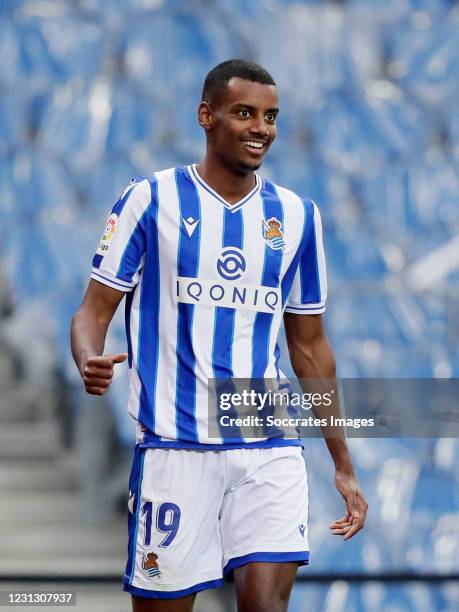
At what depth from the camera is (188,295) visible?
275cm

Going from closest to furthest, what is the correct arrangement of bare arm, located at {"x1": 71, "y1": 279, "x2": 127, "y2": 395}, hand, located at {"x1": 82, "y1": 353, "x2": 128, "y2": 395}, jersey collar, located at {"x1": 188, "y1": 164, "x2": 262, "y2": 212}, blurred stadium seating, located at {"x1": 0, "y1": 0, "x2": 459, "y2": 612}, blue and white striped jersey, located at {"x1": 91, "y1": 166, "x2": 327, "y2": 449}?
hand, located at {"x1": 82, "y1": 353, "x2": 128, "y2": 395} → bare arm, located at {"x1": 71, "y1": 279, "x2": 127, "y2": 395} → blue and white striped jersey, located at {"x1": 91, "y1": 166, "x2": 327, "y2": 449} → jersey collar, located at {"x1": 188, "y1": 164, "x2": 262, "y2": 212} → blurred stadium seating, located at {"x1": 0, "y1": 0, "x2": 459, "y2": 612}

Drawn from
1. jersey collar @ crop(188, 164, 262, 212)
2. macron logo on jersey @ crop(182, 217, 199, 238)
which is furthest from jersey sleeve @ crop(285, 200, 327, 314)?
macron logo on jersey @ crop(182, 217, 199, 238)

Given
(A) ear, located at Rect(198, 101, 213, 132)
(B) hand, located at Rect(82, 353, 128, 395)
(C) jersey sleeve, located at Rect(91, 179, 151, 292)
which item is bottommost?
(B) hand, located at Rect(82, 353, 128, 395)

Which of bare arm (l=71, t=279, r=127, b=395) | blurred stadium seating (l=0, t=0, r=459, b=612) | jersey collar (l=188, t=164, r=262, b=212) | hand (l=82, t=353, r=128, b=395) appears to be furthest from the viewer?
blurred stadium seating (l=0, t=0, r=459, b=612)

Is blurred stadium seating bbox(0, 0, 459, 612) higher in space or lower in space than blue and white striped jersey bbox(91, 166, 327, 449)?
→ higher

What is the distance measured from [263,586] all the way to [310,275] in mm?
726

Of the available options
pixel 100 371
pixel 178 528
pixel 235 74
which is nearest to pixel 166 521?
pixel 178 528

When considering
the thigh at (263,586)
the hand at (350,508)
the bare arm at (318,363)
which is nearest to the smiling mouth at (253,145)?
the bare arm at (318,363)

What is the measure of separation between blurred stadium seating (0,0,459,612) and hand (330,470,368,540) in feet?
6.10

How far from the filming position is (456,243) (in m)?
5.39

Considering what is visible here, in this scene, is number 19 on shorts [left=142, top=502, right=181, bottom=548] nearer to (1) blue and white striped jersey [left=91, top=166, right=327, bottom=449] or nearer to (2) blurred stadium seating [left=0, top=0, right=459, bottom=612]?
(1) blue and white striped jersey [left=91, top=166, right=327, bottom=449]

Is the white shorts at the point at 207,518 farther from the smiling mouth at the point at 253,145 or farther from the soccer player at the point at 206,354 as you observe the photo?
the smiling mouth at the point at 253,145

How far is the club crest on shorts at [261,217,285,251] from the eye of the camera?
2.83 m

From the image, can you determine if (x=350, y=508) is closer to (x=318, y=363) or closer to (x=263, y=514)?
(x=263, y=514)
